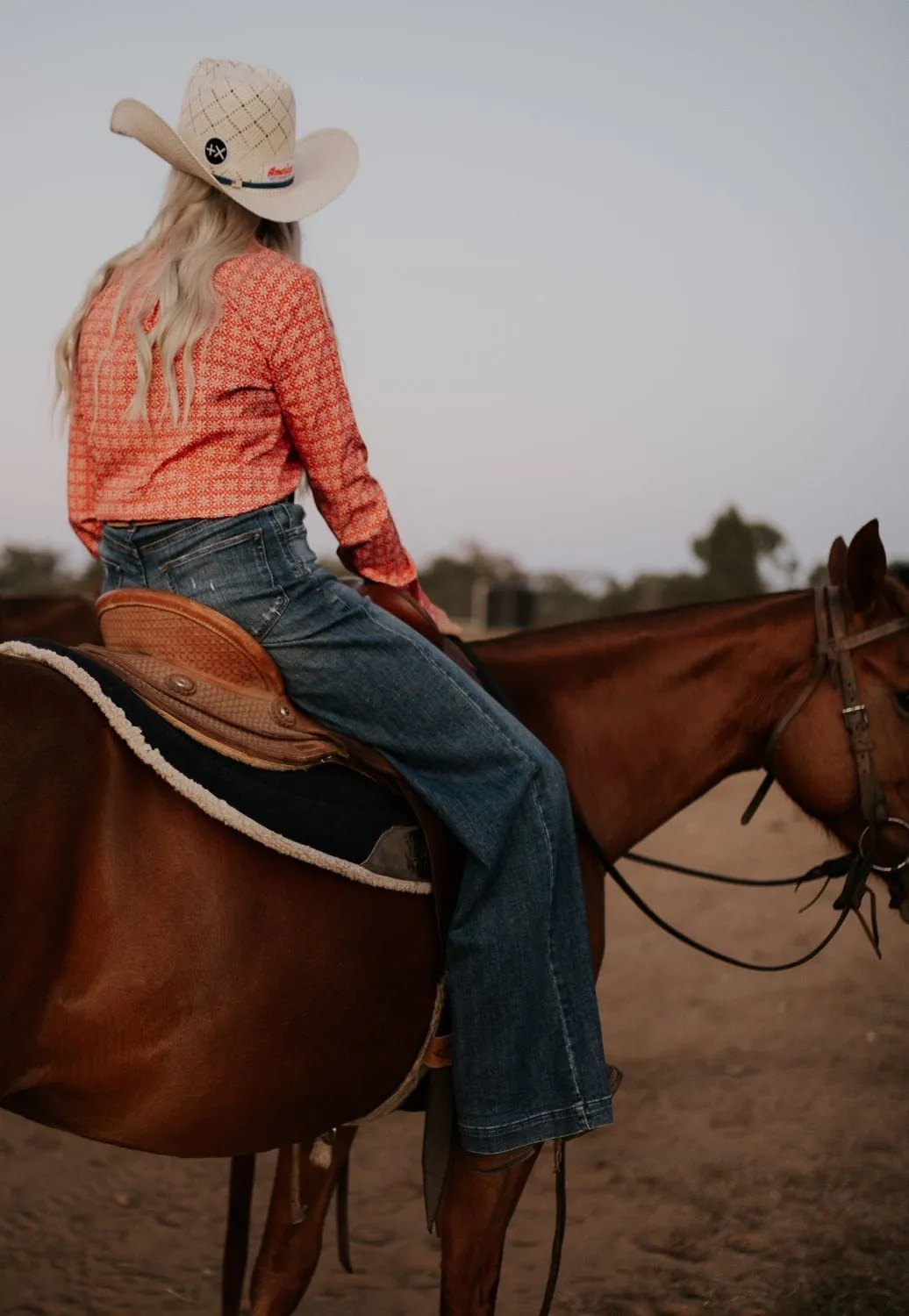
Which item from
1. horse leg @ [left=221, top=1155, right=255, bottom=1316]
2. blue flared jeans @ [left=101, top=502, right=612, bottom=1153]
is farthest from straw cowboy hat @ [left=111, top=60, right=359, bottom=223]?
horse leg @ [left=221, top=1155, right=255, bottom=1316]

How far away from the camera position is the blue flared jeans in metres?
2.74

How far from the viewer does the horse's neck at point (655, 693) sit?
3.60m

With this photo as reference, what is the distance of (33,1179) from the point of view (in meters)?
5.34

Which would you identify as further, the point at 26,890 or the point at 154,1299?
the point at 154,1299

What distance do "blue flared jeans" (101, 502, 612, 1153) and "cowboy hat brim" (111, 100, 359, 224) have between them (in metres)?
0.62

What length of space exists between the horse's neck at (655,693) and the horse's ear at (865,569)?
15cm

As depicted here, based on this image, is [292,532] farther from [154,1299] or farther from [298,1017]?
[154,1299]

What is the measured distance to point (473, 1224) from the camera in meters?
3.04

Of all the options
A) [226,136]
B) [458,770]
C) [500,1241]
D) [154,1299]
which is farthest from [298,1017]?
[154,1299]

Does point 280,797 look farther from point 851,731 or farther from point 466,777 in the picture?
point 851,731

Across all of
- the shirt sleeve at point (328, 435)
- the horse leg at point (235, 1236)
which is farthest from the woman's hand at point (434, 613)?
the horse leg at point (235, 1236)

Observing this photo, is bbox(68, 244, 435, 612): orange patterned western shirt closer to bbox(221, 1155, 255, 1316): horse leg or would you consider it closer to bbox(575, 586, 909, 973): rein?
bbox(575, 586, 909, 973): rein

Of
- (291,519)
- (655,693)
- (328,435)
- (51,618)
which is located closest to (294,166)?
(328,435)

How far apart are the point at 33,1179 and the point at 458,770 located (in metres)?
3.53
